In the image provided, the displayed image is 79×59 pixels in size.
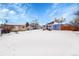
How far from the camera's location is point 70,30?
128cm

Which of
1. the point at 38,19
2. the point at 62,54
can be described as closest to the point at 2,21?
the point at 38,19

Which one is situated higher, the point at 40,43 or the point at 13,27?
the point at 13,27

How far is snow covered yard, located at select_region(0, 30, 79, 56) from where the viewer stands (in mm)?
1268

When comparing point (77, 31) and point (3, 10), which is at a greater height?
point (3, 10)

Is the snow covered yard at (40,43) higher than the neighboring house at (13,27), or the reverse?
the neighboring house at (13,27)

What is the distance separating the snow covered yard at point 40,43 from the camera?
127cm

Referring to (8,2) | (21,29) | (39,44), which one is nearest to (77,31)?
Answer: (39,44)

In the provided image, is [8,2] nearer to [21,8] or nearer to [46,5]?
[21,8]

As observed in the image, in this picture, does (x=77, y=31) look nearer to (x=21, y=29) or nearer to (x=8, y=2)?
(x=21, y=29)

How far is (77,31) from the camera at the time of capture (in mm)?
1278

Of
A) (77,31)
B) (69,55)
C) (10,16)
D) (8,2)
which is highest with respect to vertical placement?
Answer: (8,2)

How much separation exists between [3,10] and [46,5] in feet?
1.04

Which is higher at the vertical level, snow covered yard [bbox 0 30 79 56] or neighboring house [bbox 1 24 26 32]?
neighboring house [bbox 1 24 26 32]

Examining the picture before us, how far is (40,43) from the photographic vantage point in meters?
1.28
